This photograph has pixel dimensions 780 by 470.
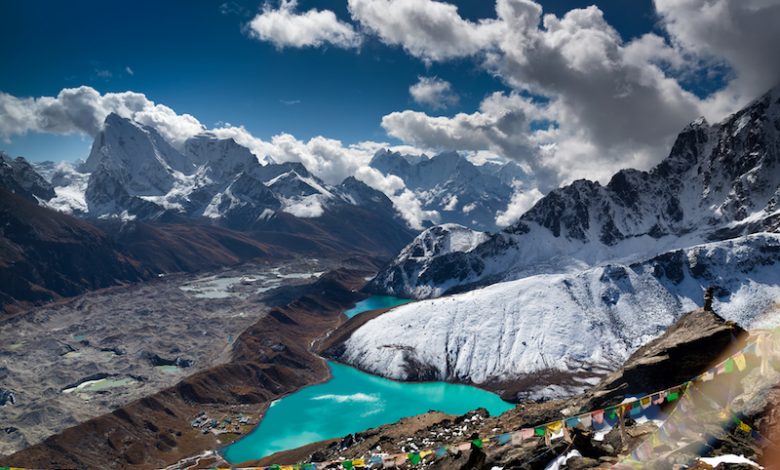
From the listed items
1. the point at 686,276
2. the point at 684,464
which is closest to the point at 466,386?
the point at 686,276

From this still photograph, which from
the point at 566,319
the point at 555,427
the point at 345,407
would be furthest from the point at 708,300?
the point at 566,319

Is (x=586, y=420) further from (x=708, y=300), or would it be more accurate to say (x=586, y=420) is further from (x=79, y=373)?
(x=79, y=373)

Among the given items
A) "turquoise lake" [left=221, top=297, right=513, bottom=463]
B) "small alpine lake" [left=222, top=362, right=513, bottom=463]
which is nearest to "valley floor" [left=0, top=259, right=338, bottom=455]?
"turquoise lake" [left=221, top=297, right=513, bottom=463]

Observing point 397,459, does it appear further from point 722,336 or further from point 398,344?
point 398,344

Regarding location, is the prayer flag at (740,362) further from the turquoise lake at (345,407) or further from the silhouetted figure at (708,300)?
the turquoise lake at (345,407)

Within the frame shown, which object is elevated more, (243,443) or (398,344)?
(398,344)

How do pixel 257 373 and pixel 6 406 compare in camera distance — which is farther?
pixel 257 373
